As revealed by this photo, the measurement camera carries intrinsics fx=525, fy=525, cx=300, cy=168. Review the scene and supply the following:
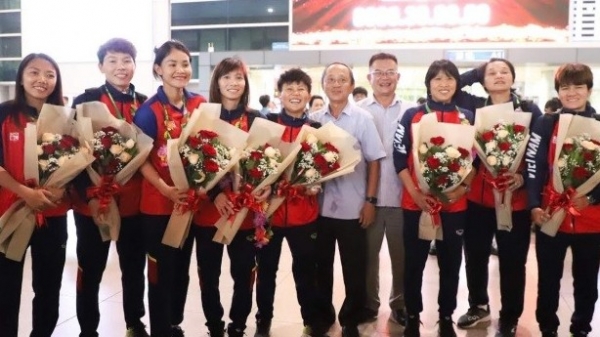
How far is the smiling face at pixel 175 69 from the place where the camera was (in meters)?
2.65

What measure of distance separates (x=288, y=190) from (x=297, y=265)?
46 cm

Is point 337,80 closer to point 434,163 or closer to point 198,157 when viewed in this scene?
point 434,163

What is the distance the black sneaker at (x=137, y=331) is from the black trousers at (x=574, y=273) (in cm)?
218

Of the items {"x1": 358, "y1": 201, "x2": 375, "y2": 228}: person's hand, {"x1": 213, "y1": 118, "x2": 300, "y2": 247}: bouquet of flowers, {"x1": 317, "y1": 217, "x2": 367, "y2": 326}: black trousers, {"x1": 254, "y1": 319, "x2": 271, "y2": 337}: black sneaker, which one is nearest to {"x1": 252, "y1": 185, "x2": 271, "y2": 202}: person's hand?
{"x1": 213, "y1": 118, "x2": 300, "y2": 247}: bouquet of flowers

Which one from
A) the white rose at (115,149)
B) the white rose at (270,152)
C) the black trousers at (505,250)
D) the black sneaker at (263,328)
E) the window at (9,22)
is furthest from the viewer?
the window at (9,22)

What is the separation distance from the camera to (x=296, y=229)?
2.78 meters

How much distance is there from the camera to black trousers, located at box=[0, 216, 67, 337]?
2.48 metres

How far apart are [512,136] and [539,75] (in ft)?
23.4

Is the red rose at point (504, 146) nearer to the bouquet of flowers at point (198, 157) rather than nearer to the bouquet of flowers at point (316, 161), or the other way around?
the bouquet of flowers at point (316, 161)

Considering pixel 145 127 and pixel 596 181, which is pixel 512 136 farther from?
pixel 145 127

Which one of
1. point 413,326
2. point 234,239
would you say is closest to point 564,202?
point 413,326

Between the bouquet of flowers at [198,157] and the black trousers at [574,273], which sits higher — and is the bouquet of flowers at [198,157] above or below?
above

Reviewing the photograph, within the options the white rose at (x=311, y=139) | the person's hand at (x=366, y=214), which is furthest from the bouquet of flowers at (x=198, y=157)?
the person's hand at (x=366, y=214)

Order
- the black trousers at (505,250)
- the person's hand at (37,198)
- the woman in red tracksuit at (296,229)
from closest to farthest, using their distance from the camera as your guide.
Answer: the person's hand at (37,198) → the woman in red tracksuit at (296,229) → the black trousers at (505,250)
